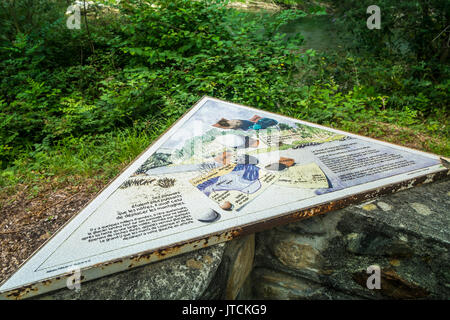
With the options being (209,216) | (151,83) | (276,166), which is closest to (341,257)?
(276,166)

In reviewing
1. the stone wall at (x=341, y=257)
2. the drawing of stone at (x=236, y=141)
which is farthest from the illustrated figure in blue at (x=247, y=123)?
the stone wall at (x=341, y=257)

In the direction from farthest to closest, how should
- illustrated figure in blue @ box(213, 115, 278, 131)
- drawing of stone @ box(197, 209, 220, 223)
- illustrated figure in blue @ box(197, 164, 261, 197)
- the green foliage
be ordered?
the green foliage → illustrated figure in blue @ box(213, 115, 278, 131) → illustrated figure in blue @ box(197, 164, 261, 197) → drawing of stone @ box(197, 209, 220, 223)

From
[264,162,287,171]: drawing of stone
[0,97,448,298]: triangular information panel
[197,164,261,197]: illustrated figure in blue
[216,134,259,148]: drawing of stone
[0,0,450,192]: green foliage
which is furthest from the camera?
[0,0,450,192]: green foliage

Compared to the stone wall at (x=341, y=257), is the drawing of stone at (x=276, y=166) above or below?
above

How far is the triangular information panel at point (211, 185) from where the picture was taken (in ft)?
4.10

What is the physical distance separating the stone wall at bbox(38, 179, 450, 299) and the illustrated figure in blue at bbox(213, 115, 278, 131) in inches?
30.7

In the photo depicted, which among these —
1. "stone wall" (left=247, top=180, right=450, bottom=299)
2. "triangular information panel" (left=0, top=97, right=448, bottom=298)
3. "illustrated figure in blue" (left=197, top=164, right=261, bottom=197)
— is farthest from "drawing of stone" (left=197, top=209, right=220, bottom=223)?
"stone wall" (left=247, top=180, right=450, bottom=299)

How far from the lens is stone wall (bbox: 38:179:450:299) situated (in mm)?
1414

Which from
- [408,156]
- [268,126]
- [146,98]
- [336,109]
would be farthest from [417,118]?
[146,98]

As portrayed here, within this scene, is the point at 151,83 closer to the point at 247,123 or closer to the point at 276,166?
the point at 247,123

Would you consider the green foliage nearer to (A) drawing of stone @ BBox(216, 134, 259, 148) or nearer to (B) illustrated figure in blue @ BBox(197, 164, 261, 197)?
(A) drawing of stone @ BBox(216, 134, 259, 148)

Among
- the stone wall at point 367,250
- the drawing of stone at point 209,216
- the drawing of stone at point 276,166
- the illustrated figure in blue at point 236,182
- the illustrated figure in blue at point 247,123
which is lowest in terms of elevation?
the stone wall at point 367,250

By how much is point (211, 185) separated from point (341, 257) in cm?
94

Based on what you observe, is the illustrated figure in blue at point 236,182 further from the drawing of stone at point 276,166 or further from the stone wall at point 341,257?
the stone wall at point 341,257
